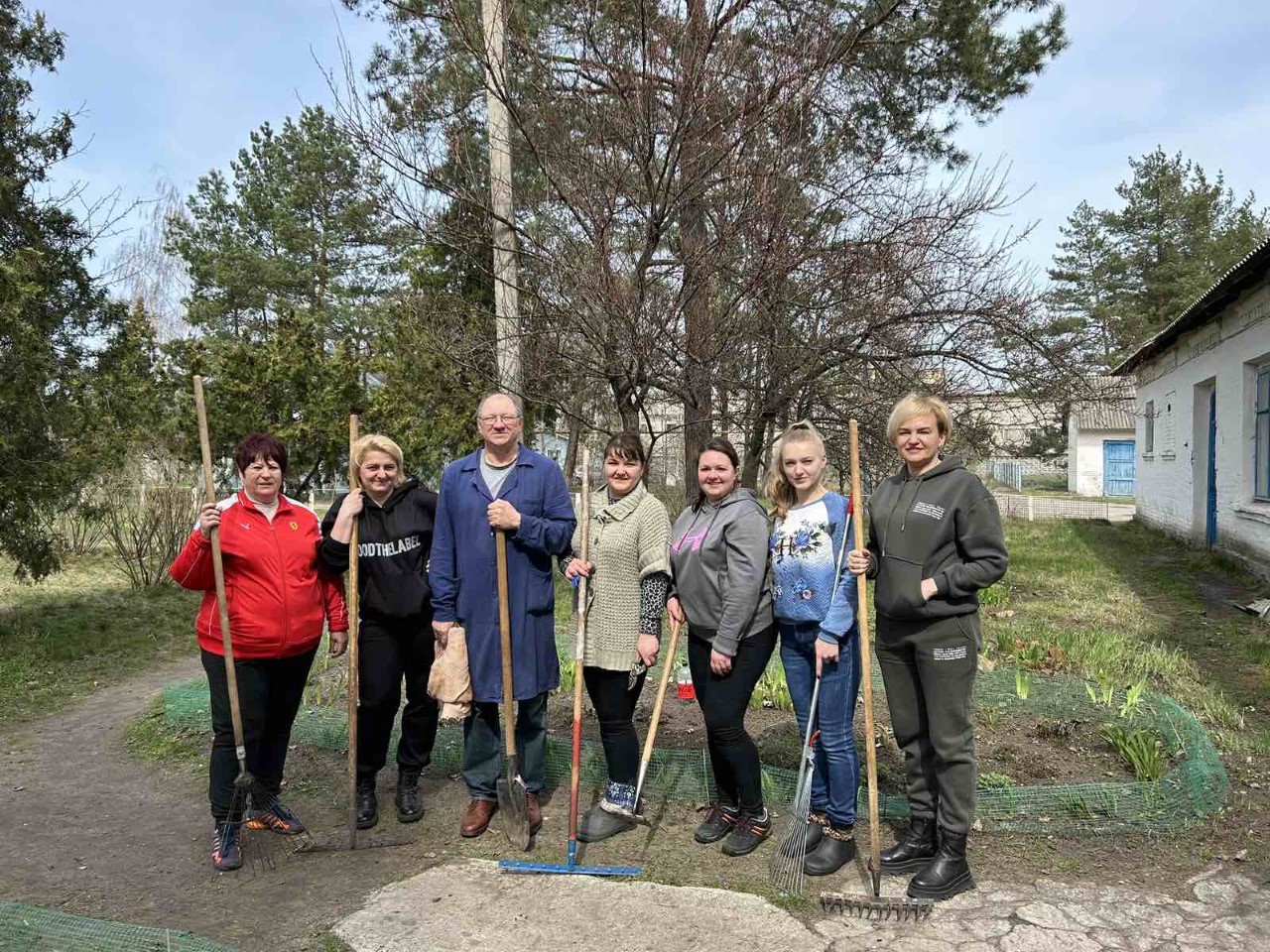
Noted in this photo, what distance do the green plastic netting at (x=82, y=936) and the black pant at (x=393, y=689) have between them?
3.57ft

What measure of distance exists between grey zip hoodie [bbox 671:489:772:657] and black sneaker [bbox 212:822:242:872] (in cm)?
207

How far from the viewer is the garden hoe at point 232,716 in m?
3.39

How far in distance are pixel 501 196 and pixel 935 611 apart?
194 inches

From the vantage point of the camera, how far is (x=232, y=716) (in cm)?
348

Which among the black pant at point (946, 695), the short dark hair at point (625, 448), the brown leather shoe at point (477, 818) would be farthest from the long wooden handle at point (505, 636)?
the black pant at point (946, 695)

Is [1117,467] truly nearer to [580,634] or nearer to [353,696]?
[580,634]

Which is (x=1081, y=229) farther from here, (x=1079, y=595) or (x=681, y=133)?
(x=681, y=133)

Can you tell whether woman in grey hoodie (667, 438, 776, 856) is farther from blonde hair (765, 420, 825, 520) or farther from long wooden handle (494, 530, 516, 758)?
long wooden handle (494, 530, 516, 758)

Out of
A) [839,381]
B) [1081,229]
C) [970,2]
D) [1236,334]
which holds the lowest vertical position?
[839,381]

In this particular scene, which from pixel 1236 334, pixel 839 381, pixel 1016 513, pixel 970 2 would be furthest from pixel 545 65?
pixel 1016 513

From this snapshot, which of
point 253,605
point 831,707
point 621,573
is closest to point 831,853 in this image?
point 831,707

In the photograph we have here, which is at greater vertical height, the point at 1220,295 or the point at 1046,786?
the point at 1220,295

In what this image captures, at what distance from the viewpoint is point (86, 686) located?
22.4 ft

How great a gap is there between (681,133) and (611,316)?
1.28m
